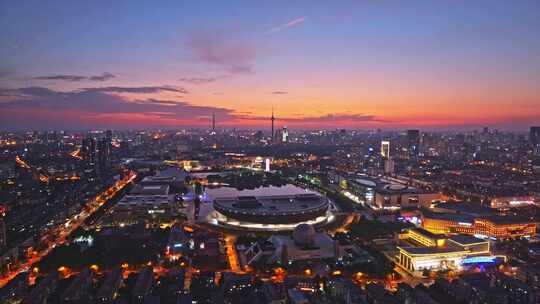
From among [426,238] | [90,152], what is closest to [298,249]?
[426,238]

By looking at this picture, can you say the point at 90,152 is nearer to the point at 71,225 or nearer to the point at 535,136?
the point at 71,225

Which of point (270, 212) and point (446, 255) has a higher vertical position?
point (270, 212)

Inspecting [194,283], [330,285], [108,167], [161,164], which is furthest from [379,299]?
[161,164]

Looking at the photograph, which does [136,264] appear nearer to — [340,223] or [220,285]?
[220,285]

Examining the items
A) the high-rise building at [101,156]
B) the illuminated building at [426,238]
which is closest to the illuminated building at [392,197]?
the illuminated building at [426,238]

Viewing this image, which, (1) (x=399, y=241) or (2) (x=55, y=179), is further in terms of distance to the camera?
(2) (x=55, y=179)

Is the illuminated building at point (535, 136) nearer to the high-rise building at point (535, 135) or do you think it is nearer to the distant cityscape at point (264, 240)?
the high-rise building at point (535, 135)
